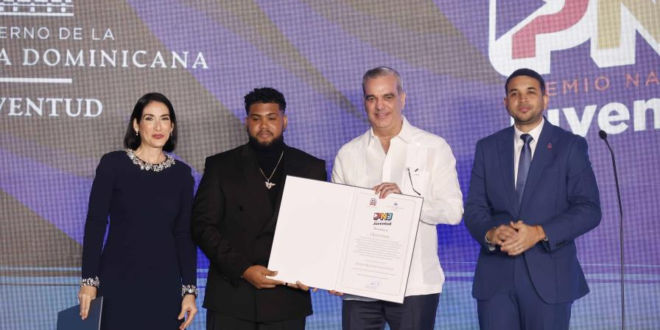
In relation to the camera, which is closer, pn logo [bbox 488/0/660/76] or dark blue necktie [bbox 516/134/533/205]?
dark blue necktie [bbox 516/134/533/205]

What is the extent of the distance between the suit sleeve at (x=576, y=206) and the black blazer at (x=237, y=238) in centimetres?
115

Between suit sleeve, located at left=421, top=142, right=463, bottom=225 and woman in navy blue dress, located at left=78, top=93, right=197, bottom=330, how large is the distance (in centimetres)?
111

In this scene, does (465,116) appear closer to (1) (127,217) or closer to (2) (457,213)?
(2) (457,213)

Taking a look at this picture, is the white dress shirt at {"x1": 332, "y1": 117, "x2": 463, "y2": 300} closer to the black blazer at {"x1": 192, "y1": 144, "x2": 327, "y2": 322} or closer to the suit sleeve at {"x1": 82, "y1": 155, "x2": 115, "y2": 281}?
the black blazer at {"x1": 192, "y1": 144, "x2": 327, "y2": 322}

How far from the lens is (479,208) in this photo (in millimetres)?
3211

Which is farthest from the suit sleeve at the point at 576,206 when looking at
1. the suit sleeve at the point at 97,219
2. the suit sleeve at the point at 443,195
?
the suit sleeve at the point at 97,219

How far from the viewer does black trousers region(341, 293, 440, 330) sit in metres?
3.21

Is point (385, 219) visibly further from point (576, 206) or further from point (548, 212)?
point (576, 206)

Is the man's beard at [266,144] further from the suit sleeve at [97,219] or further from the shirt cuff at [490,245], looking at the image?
the shirt cuff at [490,245]

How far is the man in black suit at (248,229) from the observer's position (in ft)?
10.3

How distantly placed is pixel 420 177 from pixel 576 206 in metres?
0.70

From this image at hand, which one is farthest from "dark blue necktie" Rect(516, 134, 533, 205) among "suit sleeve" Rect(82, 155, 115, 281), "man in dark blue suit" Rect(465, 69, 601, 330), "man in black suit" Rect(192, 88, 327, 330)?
"suit sleeve" Rect(82, 155, 115, 281)

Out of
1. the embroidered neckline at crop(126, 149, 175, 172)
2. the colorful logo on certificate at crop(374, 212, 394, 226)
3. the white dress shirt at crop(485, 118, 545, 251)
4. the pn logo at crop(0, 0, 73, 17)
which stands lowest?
the colorful logo on certificate at crop(374, 212, 394, 226)

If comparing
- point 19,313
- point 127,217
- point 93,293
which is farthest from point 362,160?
point 19,313
